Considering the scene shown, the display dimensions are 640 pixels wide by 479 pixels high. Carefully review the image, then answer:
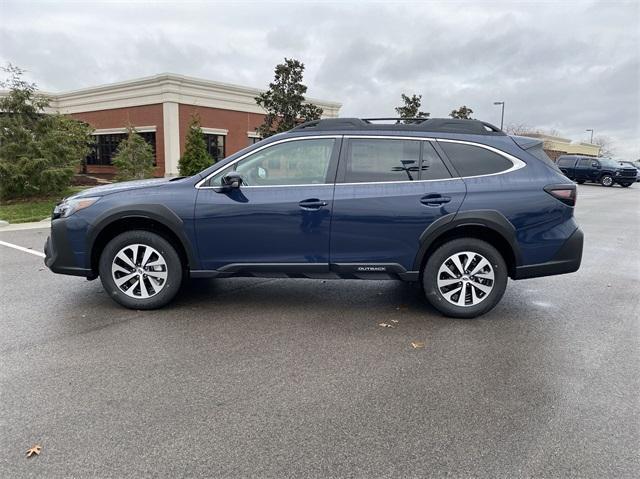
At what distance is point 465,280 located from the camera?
4613 mm

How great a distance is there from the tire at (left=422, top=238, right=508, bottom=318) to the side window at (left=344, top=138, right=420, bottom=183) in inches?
32.8

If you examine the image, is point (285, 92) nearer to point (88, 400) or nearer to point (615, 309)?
point (615, 309)

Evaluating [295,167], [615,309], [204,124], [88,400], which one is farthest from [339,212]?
[204,124]

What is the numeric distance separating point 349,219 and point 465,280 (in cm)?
132

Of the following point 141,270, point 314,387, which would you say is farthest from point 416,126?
point 141,270

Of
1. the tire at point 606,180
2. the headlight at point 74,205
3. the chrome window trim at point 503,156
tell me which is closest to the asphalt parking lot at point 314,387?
the headlight at point 74,205

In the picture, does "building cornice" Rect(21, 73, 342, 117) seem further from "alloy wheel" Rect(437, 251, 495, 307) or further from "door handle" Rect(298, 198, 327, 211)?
"alloy wheel" Rect(437, 251, 495, 307)

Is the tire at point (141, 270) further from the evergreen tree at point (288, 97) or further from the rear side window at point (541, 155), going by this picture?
the evergreen tree at point (288, 97)

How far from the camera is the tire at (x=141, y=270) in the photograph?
4633 mm

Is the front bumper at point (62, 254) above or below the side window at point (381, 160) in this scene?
below

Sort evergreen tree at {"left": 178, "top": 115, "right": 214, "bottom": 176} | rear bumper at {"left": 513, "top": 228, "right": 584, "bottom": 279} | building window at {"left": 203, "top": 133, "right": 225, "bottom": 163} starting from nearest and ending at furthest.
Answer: rear bumper at {"left": 513, "top": 228, "right": 584, "bottom": 279} < evergreen tree at {"left": 178, "top": 115, "right": 214, "bottom": 176} < building window at {"left": 203, "top": 133, "right": 225, "bottom": 163}

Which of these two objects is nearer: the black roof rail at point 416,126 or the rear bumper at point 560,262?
the rear bumper at point 560,262

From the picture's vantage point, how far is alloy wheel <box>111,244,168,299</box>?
15.3 feet

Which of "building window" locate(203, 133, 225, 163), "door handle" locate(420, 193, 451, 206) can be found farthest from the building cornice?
"door handle" locate(420, 193, 451, 206)
